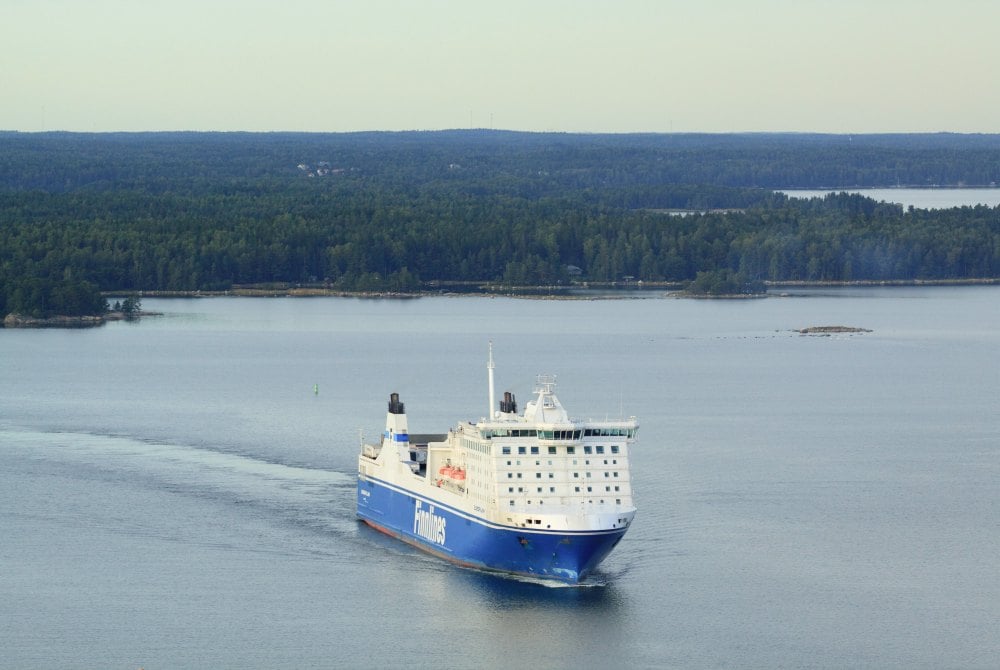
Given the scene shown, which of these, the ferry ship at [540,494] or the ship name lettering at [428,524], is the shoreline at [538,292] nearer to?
the ship name lettering at [428,524]

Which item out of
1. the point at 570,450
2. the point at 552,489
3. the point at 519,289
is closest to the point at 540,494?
the point at 552,489

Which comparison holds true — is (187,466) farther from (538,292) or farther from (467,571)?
(538,292)

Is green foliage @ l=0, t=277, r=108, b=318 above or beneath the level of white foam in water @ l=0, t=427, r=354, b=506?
above

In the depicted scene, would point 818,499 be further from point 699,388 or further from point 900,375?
point 900,375

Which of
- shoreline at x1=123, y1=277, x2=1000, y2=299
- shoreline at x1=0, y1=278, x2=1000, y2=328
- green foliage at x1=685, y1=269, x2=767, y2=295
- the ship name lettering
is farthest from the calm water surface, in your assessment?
green foliage at x1=685, y1=269, x2=767, y2=295

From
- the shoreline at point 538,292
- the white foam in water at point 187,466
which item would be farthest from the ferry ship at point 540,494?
the shoreline at point 538,292

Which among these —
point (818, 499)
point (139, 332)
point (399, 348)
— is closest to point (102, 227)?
point (139, 332)

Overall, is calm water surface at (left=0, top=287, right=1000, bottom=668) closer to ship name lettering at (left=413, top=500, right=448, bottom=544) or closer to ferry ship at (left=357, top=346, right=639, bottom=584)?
ship name lettering at (left=413, top=500, right=448, bottom=544)

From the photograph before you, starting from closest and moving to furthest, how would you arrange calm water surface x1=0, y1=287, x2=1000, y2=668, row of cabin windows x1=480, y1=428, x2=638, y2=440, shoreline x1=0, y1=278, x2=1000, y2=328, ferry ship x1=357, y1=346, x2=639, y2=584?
calm water surface x1=0, y1=287, x2=1000, y2=668, ferry ship x1=357, y1=346, x2=639, y2=584, row of cabin windows x1=480, y1=428, x2=638, y2=440, shoreline x1=0, y1=278, x2=1000, y2=328
